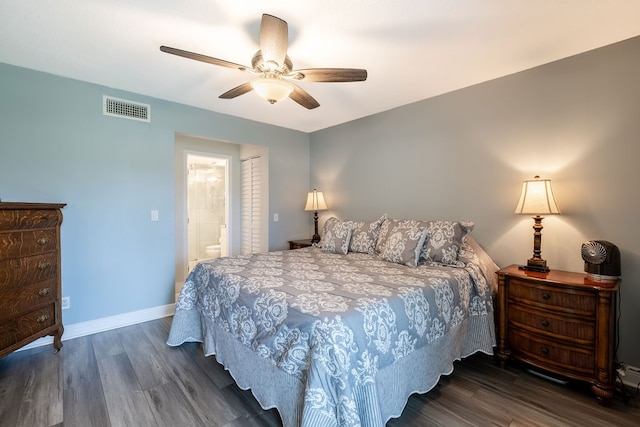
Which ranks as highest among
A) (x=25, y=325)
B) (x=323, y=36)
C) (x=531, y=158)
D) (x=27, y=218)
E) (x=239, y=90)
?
(x=323, y=36)

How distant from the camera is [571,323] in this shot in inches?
77.1

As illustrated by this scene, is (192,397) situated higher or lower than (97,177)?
lower

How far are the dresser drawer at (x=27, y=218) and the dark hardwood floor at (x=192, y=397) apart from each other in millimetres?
1095

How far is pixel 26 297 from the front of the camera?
2197 millimetres

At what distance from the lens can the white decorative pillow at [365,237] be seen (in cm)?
309

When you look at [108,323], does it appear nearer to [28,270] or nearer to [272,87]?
[28,270]

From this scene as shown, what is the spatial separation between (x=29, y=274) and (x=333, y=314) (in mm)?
2426

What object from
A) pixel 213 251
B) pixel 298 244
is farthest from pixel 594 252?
pixel 213 251

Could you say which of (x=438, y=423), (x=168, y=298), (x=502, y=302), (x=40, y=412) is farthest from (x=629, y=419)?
(x=168, y=298)

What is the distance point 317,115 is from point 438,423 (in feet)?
A: 11.0

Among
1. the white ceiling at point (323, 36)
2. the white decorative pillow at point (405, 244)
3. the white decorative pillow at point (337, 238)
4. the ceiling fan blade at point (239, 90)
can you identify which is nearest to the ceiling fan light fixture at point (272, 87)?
the ceiling fan blade at point (239, 90)

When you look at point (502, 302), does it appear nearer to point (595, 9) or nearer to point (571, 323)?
point (571, 323)

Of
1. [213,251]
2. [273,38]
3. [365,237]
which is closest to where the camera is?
[273,38]

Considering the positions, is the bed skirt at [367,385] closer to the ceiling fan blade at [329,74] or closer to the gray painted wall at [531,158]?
the gray painted wall at [531,158]
